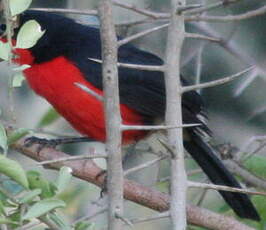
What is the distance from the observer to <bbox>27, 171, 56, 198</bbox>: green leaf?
169cm

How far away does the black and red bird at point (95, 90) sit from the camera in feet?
11.2

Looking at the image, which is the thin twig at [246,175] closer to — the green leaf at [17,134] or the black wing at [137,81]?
the black wing at [137,81]

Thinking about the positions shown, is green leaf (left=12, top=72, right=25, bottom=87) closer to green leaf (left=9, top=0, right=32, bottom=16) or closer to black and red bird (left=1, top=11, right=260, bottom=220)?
green leaf (left=9, top=0, right=32, bottom=16)

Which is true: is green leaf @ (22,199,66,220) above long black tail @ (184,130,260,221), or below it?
below

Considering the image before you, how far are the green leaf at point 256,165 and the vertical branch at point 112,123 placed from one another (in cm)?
122

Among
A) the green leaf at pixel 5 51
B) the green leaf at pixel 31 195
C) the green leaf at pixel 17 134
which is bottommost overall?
the green leaf at pixel 31 195

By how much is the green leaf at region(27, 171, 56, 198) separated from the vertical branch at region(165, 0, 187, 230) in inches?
11.2

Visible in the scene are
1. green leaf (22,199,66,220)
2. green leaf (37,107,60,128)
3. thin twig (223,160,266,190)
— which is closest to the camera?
green leaf (22,199,66,220)

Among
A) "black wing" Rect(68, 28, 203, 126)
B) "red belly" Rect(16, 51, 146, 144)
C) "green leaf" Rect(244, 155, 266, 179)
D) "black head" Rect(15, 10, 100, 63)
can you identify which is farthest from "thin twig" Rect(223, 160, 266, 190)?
"black head" Rect(15, 10, 100, 63)

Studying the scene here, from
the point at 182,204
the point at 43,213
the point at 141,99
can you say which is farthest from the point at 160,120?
the point at 43,213

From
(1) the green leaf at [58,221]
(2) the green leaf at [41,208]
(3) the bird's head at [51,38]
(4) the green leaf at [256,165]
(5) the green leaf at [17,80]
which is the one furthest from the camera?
(3) the bird's head at [51,38]

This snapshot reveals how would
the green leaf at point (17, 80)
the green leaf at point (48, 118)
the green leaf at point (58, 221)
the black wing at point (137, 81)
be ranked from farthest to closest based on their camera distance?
the black wing at point (137, 81)
the green leaf at point (48, 118)
the green leaf at point (17, 80)
the green leaf at point (58, 221)

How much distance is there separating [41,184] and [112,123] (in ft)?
0.64

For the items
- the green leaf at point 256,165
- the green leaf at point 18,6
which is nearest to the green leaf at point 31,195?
the green leaf at point 18,6
